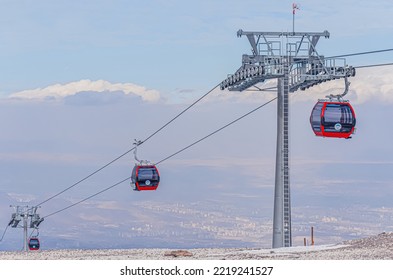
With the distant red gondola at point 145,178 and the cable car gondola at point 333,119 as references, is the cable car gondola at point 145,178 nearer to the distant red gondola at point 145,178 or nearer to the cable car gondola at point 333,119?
the distant red gondola at point 145,178

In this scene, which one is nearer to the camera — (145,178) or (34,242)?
(145,178)

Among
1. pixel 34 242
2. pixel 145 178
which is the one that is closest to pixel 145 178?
pixel 145 178

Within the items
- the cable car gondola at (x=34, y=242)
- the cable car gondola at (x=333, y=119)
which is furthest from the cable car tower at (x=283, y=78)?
the cable car gondola at (x=34, y=242)

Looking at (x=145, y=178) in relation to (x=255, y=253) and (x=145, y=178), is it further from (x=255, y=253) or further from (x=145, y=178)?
(x=255, y=253)

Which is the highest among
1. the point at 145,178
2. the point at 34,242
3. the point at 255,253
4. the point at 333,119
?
the point at 333,119

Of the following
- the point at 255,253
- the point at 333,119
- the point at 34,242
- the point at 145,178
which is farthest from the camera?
the point at 34,242

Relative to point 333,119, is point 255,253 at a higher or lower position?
lower
